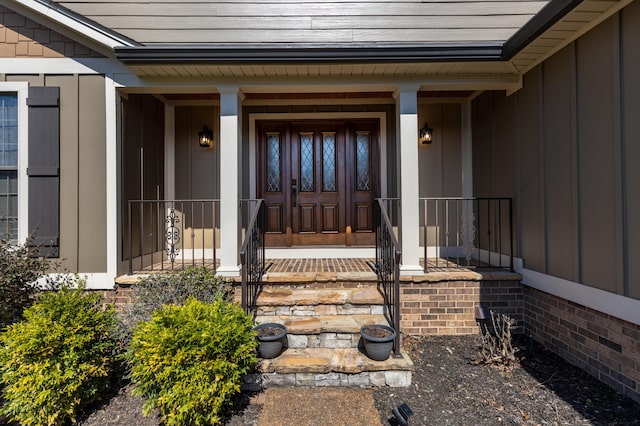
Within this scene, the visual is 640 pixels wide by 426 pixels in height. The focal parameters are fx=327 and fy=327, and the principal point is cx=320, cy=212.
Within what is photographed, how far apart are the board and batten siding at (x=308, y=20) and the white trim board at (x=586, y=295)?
2.63m

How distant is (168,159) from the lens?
4828 millimetres

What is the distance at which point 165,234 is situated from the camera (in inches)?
185

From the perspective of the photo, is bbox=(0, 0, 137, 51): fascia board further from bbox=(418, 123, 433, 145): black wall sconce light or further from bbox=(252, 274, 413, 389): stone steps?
bbox=(418, 123, 433, 145): black wall sconce light

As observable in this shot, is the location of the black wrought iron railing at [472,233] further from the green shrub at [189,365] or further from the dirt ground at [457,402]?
the green shrub at [189,365]

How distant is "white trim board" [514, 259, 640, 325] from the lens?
243cm

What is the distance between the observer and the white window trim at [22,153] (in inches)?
137

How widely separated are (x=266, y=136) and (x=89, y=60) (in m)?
2.29

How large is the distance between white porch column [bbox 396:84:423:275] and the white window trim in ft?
13.3

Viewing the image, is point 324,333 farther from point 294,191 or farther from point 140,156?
point 140,156

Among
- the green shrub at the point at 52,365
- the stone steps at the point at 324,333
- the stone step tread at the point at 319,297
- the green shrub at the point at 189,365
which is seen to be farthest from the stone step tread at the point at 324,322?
the green shrub at the point at 52,365

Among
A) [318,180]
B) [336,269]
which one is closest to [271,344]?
[336,269]

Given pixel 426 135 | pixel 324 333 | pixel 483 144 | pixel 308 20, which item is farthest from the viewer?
pixel 426 135

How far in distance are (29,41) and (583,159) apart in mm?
5619

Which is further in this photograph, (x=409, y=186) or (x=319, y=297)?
(x=409, y=186)
